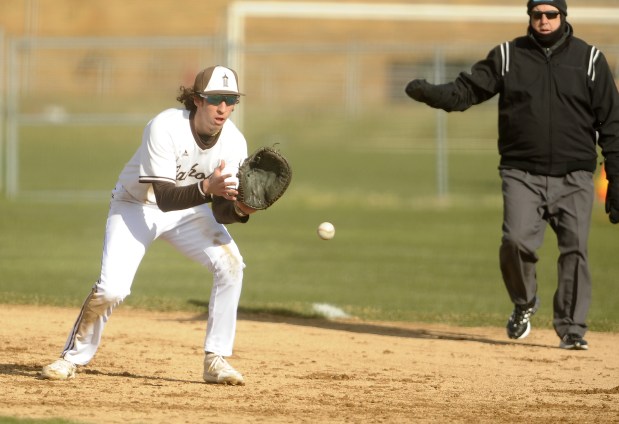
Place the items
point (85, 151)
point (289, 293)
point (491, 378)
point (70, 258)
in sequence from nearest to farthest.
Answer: point (491, 378) < point (289, 293) < point (70, 258) < point (85, 151)

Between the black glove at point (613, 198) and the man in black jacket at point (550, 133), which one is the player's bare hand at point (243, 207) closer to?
the man in black jacket at point (550, 133)

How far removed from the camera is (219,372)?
6543 millimetres

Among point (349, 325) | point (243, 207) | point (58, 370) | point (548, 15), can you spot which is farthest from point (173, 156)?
point (349, 325)

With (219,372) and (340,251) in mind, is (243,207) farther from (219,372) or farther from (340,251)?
(340,251)

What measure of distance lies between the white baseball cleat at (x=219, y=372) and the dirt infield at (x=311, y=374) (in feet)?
0.21

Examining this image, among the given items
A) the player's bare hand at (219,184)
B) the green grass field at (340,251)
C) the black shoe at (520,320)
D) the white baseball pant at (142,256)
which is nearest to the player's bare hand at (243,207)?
the player's bare hand at (219,184)

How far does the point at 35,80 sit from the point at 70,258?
20.6 metres

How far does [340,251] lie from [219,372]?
8125mm

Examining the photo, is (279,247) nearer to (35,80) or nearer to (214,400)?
(214,400)

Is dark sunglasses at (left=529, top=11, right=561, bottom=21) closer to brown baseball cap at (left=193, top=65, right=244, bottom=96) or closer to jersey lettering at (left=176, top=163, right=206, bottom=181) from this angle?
brown baseball cap at (left=193, top=65, right=244, bottom=96)

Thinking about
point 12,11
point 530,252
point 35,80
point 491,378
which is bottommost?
point 491,378

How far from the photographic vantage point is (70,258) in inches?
523

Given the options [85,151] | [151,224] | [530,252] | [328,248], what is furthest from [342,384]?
[85,151]

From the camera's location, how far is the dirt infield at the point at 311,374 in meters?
5.86
